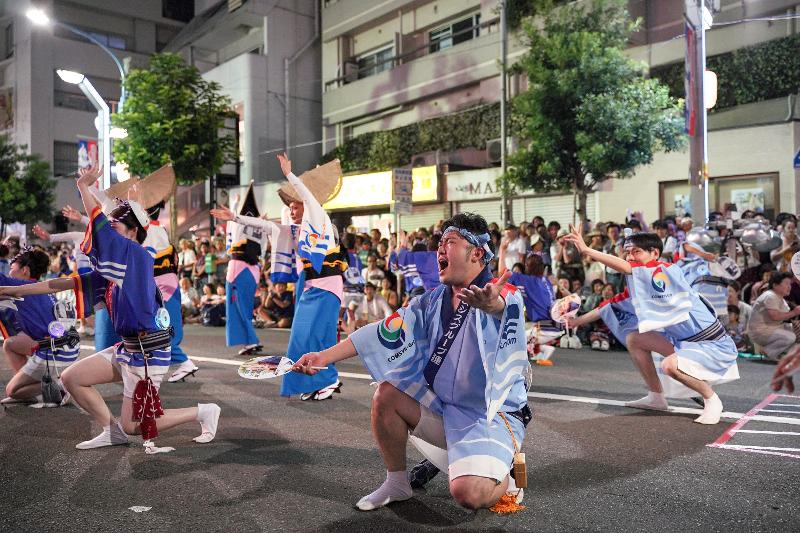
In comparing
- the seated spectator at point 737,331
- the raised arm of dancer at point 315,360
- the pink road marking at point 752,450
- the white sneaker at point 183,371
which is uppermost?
the raised arm of dancer at point 315,360

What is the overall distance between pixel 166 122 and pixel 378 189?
6.68 meters

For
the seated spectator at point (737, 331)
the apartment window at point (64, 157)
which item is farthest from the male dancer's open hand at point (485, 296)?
Result: the apartment window at point (64, 157)

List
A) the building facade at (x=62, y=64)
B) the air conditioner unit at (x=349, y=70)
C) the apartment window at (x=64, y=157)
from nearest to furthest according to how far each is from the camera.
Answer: the air conditioner unit at (x=349, y=70) < the building facade at (x=62, y=64) < the apartment window at (x=64, y=157)

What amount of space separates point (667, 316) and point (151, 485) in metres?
4.04

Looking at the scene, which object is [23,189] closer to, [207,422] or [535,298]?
[535,298]

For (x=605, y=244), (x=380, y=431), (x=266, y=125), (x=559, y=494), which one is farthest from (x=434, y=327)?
(x=266, y=125)

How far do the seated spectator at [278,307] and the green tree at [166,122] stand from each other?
30.7ft

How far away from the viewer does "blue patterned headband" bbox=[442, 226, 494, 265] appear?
357 centimetres

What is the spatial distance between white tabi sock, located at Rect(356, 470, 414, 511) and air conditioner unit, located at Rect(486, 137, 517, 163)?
16.6 metres

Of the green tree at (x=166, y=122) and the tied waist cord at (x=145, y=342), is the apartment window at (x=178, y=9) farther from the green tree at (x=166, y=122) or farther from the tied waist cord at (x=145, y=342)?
the tied waist cord at (x=145, y=342)

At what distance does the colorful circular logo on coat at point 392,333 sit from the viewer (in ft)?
12.0

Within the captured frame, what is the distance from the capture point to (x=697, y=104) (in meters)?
10.9

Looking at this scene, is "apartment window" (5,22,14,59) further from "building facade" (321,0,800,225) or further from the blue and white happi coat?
the blue and white happi coat

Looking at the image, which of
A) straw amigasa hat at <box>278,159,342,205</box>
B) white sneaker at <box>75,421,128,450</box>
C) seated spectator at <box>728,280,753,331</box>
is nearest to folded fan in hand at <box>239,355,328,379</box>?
white sneaker at <box>75,421,128,450</box>
